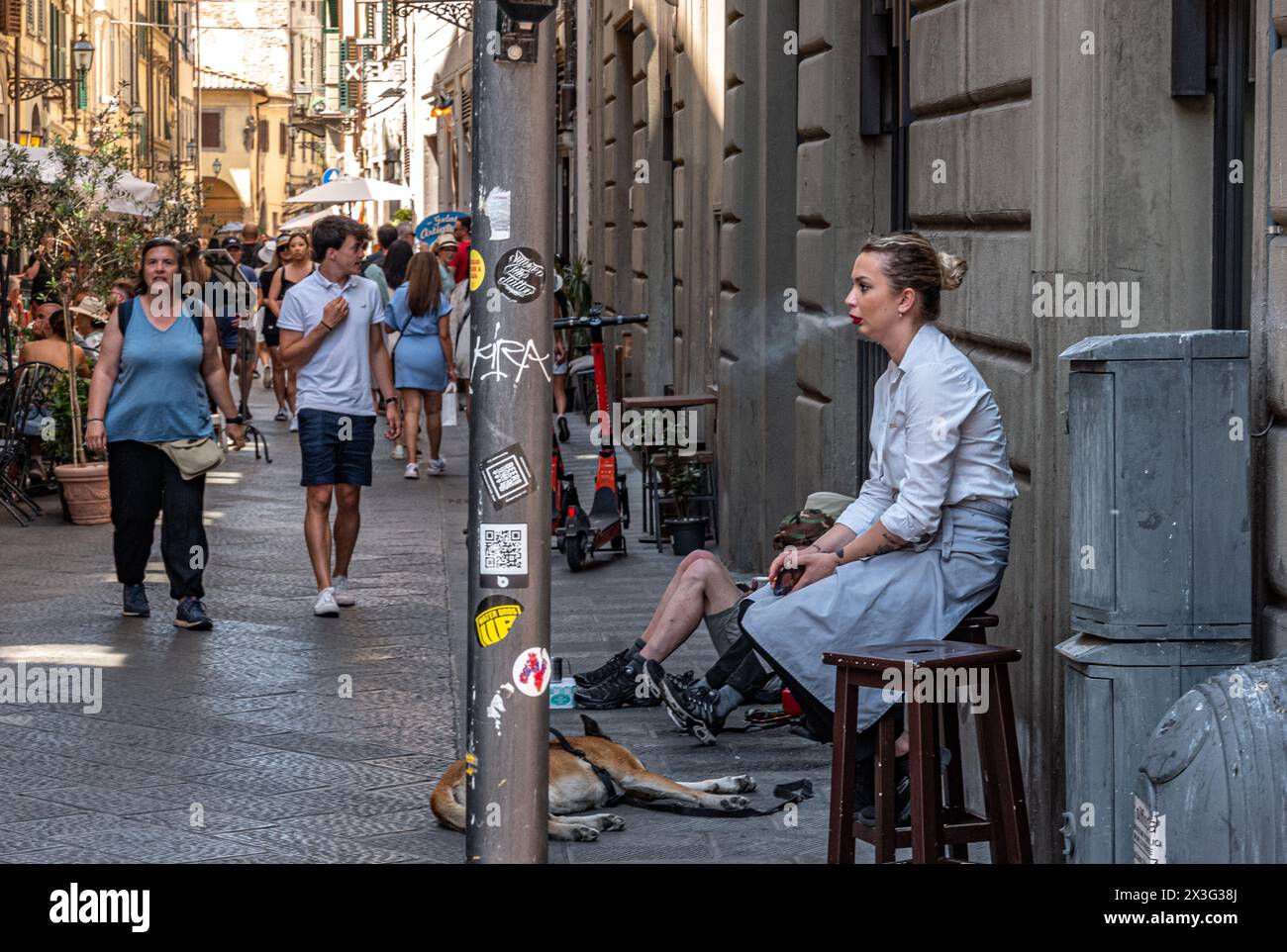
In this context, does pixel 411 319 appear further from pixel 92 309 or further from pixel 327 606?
pixel 327 606

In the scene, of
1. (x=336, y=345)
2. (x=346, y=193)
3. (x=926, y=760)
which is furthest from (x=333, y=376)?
(x=346, y=193)

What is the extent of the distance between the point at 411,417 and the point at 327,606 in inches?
239

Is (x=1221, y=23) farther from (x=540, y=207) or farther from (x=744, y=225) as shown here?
(x=744, y=225)

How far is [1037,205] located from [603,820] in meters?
2.15

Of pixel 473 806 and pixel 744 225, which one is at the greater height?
pixel 744 225

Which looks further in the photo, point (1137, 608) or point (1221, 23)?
point (1221, 23)

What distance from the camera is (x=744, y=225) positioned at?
429 inches

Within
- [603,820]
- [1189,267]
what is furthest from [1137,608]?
[603,820]

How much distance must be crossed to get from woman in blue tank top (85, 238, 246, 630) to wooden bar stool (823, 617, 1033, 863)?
5364 millimetres

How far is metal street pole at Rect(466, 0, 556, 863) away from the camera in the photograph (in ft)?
14.6

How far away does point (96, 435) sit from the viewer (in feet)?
30.0

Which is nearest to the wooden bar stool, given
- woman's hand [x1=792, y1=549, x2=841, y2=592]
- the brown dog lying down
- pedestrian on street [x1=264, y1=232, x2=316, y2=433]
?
woman's hand [x1=792, y1=549, x2=841, y2=592]

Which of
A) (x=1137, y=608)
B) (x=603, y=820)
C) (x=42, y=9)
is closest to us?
→ (x=1137, y=608)

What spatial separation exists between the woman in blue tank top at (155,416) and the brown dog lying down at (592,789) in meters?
3.53
